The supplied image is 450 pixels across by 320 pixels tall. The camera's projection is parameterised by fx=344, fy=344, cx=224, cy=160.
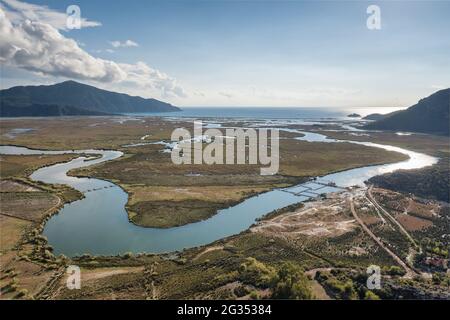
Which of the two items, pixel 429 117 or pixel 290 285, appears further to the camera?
pixel 429 117

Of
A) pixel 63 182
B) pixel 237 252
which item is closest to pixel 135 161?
pixel 63 182

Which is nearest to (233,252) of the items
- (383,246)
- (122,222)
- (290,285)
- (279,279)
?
(279,279)

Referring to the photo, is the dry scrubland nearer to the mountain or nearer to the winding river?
the winding river

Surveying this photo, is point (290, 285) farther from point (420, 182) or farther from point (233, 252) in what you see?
point (420, 182)

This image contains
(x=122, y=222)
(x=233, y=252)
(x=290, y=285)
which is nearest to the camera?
(x=290, y=285)

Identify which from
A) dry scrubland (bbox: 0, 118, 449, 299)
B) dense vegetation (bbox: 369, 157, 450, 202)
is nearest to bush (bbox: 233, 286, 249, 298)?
dry scrubland (bbox: 0, 118, 449, 299)

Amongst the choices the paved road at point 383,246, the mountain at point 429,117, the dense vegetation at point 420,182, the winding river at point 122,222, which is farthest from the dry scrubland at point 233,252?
the mountain at point 429,117

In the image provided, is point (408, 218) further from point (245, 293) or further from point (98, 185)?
point (98, 185)
